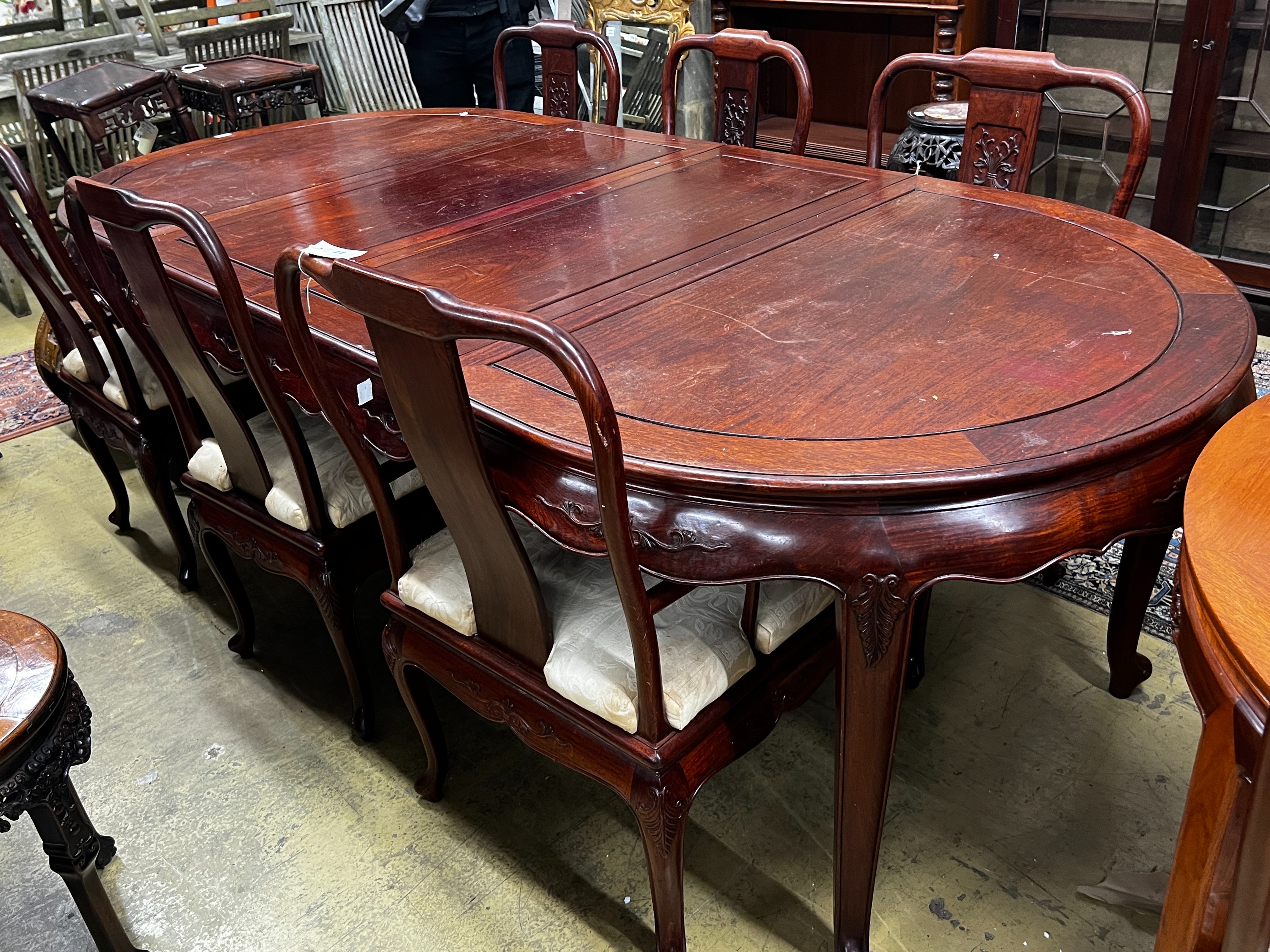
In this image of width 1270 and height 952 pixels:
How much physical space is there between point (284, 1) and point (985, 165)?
4.26 meters

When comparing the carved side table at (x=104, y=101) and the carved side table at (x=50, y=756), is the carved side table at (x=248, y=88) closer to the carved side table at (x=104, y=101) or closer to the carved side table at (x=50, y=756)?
the carved side table at (x=104, y=101)

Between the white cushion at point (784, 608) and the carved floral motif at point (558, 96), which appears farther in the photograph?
the carved floral motif at point (558, 96)

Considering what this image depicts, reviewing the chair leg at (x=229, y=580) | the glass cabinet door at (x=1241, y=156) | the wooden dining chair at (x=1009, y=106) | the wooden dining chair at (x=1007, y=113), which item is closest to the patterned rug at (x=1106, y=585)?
the wooden dining chair at (x=1007, y=113)

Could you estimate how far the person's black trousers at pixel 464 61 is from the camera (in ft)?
12.5

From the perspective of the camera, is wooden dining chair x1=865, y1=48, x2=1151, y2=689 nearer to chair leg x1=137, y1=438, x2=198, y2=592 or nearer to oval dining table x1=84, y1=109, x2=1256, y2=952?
oval dining table x1=84, y1=109, x2=1256, y2=952

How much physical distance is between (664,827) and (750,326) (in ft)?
2.16

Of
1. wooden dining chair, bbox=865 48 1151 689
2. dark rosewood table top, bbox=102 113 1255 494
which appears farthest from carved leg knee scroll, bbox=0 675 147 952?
wooden dining chair, bbox=865 48 1151 689

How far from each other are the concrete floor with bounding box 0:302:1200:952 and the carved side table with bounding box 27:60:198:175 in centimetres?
146

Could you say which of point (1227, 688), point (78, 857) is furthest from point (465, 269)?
point (1227, 688)

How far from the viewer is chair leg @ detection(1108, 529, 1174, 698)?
158 cm

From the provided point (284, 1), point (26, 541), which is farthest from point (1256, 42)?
A: point (284, 1)

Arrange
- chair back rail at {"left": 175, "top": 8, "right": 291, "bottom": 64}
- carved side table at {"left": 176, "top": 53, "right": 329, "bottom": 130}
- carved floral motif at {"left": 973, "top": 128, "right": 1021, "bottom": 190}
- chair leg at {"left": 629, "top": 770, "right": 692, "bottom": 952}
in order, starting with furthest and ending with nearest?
1. chair back rail at {"left": 175, "top": 8, "right": 291, "bottom": 64}
2. carved side table at {"left": 176, "top": 53, "right": 329, "bottom": 130}
3. carved floral motif at {"left": 973, "top": 128, "right": 1021, "bottom": 190}
4. chair leg at {"left": 629, "top": 770, "right": 692, "bottom": 952}

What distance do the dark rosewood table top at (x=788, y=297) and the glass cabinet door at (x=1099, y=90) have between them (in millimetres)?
1564

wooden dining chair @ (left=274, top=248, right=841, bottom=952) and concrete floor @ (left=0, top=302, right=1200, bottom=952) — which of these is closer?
wooden dining chair @ (left=274, top=248, right=841, bottom=952)
